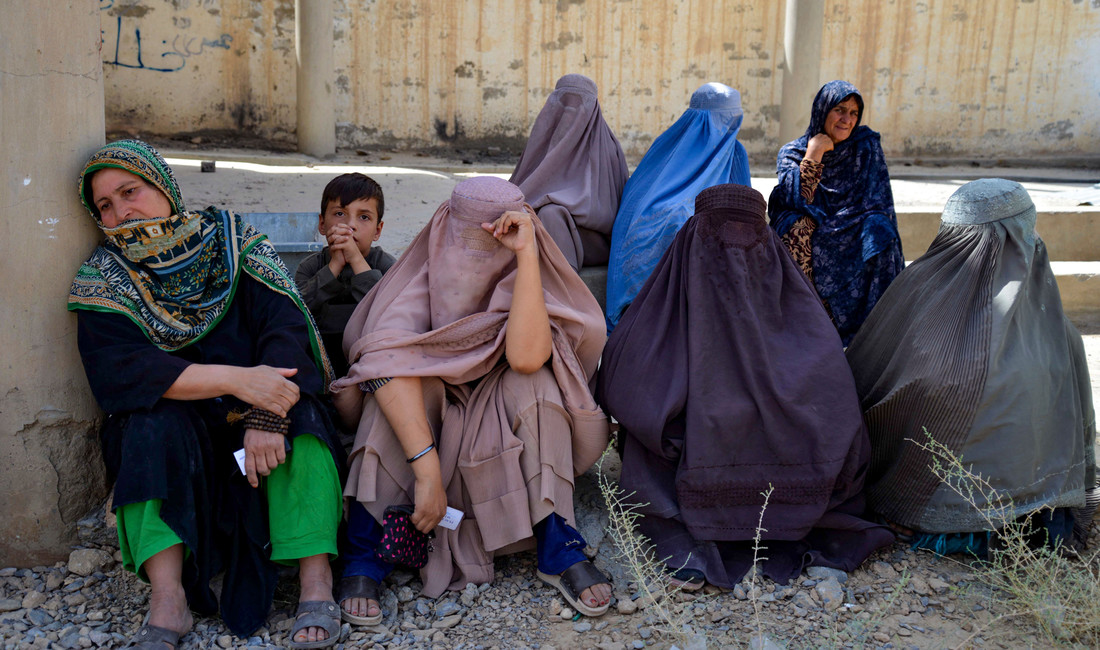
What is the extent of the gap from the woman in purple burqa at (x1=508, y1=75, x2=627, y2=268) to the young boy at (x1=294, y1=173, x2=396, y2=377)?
3.08 feet

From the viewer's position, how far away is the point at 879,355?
293 centimetres

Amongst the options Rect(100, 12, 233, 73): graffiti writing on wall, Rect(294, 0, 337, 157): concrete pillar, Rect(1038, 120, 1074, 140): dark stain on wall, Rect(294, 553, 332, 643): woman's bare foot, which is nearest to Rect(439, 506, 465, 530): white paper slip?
Rect(294, 553, 332, 643): woman's bare foot

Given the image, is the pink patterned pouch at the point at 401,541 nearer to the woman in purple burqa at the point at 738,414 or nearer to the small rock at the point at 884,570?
the woman in purple burqa at the point at 738,414

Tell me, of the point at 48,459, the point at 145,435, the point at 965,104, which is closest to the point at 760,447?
the point at 145,435

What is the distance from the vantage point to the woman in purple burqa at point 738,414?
2629 mm

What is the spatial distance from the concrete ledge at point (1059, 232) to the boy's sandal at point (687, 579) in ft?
13.6

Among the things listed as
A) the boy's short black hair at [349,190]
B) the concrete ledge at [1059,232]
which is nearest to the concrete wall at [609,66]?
the concrete ledge at [1059,232]

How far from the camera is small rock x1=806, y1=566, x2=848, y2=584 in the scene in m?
2.61

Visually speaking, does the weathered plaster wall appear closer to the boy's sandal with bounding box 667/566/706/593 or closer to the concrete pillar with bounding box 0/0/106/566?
the concrete pillar with bounding box 0/0/106/566

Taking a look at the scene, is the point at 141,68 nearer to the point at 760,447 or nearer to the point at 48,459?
the point at 48,459

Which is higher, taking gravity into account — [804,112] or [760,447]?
[804,112]

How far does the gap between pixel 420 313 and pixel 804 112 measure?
24.1 ft

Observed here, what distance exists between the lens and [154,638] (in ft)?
7.20

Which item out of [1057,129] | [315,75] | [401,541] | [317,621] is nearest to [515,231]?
[401,541]
